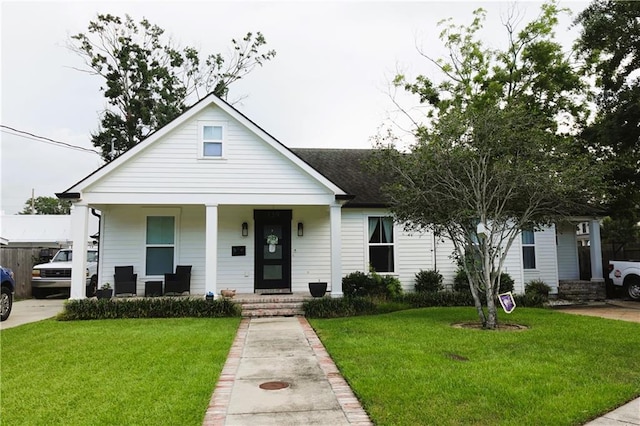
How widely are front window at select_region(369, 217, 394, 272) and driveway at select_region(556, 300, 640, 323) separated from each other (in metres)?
5.09

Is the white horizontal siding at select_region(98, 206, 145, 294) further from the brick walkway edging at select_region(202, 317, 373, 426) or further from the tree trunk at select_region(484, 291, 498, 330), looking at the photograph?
the tree trunk at select_region(484, 291, 498, 330)

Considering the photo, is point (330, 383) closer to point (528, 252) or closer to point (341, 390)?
point (341, 390)

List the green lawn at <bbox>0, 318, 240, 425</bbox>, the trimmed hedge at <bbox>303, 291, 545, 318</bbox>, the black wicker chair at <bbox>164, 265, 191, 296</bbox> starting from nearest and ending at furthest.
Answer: the green lawn at <bbox>0, 318, 240, 425</bbox> < the trimmed hedge at <bbox>303, 291, 545, 318</bbox> < the black wicker chair at <bbox>164, 265, 191, 296</bbox>

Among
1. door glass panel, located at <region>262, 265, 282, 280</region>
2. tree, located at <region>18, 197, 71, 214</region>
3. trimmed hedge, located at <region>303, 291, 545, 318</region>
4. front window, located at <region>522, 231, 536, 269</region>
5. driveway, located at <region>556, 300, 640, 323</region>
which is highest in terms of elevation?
tree, located at <region>18, 197, 71, 214</region>

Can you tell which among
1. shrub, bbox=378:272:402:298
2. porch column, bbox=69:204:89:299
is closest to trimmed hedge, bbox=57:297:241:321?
porch column, bbox=69:204:89:299

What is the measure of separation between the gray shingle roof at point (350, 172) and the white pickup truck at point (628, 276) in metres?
8.73

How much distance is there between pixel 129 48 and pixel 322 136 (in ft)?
38.8

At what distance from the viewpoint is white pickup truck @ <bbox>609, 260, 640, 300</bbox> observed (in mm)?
14789

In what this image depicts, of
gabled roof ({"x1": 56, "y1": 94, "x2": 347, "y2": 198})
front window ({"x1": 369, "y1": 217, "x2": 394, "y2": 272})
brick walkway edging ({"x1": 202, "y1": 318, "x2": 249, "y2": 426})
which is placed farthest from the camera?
front window ({"x1": 369, "y1": 217, "x2": 394, "y2": 272})

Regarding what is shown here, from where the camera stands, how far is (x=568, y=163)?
895cm

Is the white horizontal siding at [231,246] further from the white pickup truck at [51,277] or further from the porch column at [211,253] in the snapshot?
the white pickup truck at [51,277]

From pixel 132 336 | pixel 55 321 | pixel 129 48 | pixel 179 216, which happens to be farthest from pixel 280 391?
pixel 129 48

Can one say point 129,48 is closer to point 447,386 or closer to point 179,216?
point 179,216

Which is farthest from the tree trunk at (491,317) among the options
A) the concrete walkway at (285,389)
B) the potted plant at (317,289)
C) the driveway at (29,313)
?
the driveway at (29,313)
